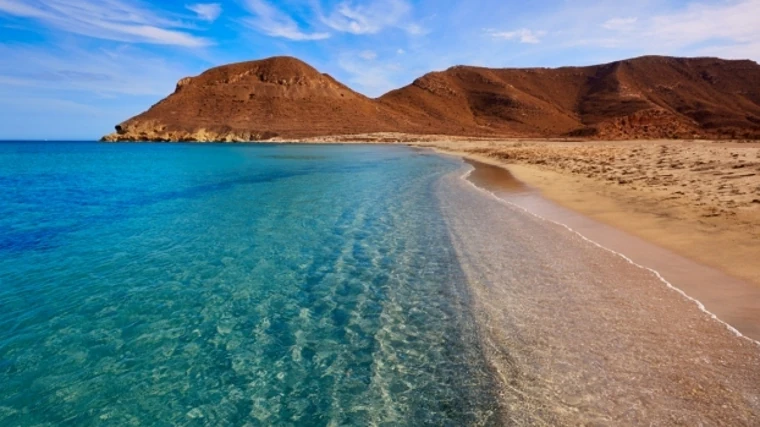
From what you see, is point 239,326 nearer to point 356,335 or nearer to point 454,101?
point 356,335

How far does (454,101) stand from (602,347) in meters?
175

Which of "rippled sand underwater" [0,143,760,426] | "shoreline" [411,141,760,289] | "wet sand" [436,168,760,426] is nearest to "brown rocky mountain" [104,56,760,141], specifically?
"shoreline" [411,141,760,289]

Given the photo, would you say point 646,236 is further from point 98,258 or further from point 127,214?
point 127,214

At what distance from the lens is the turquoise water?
4.45m

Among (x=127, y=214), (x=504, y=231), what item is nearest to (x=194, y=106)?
(x=127, y=214)

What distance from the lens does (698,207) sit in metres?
12.2

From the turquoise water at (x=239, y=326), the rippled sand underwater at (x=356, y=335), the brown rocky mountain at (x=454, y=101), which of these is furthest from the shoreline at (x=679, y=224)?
the brown rocky mountain at (x=454, y=101)

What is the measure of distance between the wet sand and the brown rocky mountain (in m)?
116

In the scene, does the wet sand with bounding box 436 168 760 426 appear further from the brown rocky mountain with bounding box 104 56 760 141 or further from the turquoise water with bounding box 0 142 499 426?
the brown rocky mountain with bounding box 104 56 760 141

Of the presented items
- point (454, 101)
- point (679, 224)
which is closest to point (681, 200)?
point (679, 224)

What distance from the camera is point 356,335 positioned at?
19.7ft

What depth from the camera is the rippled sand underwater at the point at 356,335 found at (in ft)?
14.2

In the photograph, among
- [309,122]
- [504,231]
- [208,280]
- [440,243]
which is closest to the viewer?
[208,280]

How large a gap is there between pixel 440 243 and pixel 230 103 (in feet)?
458
